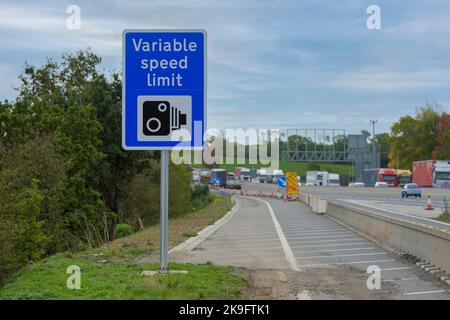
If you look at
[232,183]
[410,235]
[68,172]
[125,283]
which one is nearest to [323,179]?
[232,183]

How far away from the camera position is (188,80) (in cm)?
942

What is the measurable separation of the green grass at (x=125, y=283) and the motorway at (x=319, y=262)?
84cm

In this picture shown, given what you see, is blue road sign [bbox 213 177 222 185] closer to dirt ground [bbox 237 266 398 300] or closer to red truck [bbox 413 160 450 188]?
red truck [bbox 413 160 450 188]

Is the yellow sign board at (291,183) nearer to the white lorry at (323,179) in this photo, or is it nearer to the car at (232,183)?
the car at (232,183)

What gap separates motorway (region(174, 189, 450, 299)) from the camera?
993 cm

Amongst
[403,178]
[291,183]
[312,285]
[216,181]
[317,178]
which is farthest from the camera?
[317,178]

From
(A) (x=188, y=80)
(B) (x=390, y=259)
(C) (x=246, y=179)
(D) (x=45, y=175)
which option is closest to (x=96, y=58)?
(D) (x=45, y=175)

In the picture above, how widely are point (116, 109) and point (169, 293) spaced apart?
1074 inches

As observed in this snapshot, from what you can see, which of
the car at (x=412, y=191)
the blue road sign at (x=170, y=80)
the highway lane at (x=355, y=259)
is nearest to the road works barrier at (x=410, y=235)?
the highway lane at (x=355, y=259)

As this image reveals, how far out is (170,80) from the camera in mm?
9406

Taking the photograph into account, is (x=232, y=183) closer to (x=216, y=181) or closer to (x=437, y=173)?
(x=216, y=181)

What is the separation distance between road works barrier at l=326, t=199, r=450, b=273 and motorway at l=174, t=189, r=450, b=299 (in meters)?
0.37

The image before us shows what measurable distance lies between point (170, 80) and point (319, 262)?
6.10m
